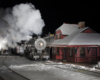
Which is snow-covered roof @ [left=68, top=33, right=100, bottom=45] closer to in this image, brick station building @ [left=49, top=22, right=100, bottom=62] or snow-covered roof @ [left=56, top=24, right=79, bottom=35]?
brick station building @ [left=49, top=22, right=100, bottom=62]

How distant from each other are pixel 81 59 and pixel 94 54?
2.63 metres

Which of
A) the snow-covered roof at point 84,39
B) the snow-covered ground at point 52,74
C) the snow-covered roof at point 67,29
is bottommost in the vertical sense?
the snow-covered ground at point 52,74

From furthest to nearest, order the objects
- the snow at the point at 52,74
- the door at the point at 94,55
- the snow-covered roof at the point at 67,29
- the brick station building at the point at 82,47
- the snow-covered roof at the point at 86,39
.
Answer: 1. the snow-covered roof at the point at 67,29
2. the door at the point at 94,55
3. the snow-covered roof at the point at 86,39
4. the brick station building at the point at 82,47
5. the snow at the point at 52,74

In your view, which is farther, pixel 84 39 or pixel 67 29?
pixel 67 29

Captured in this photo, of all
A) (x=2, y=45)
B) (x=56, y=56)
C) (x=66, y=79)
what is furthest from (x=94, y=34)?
(x=2, y=45)

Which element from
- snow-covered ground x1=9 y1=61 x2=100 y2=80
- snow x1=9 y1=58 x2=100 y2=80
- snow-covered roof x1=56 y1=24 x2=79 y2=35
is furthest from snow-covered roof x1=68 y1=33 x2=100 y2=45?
snow x1=9 y1=58 x2=100 y2=80

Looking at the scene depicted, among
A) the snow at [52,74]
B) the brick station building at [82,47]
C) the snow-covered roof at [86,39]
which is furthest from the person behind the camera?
the snow-covered roof at [86,39]

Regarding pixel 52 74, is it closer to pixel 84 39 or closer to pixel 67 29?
pixel 84 39

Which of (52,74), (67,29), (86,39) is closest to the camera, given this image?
(52,74)

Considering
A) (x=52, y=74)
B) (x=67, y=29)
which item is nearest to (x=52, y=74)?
(x=52, y=74)

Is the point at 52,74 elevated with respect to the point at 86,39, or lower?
lower

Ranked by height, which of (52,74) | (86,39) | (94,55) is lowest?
(52,74)

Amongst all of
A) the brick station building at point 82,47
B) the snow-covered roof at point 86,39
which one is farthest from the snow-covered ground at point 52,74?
the snow-covered roof at point 86,39

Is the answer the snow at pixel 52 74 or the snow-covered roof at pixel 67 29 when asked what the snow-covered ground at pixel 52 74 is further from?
the snow-covered roof at pixel 67 29
